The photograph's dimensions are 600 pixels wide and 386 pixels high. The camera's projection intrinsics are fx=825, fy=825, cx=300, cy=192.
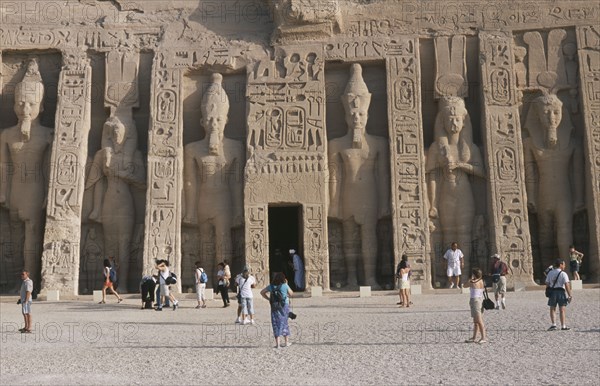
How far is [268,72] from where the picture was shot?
682 inches

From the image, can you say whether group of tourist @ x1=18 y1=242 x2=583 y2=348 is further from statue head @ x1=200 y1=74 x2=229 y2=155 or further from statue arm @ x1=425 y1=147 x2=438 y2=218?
statue head @ x1=200 y1=74 x2=229 y2=155

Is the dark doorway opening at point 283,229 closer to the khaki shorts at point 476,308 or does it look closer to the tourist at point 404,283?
the tourist at point 404,283

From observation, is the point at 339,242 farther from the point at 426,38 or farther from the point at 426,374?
the point at 426,374

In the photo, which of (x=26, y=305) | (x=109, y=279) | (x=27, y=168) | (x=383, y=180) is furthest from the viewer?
(x=27, y=168)

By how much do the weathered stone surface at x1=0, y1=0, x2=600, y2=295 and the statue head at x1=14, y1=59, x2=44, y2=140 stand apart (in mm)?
368

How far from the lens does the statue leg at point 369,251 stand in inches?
652

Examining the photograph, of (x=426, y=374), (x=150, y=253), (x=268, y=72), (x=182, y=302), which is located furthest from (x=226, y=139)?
(x=426, y=374)

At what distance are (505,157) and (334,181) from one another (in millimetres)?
3475

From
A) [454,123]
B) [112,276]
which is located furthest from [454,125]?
[112,276]

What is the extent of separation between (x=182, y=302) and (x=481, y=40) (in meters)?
8.21

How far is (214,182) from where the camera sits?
55.8 ft

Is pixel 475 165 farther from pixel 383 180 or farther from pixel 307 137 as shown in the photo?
pixel 307 137

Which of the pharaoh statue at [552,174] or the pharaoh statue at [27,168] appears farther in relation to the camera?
the pharaoh statue at [27,168]

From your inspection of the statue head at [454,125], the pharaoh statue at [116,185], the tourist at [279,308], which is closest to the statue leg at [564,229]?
the statue head at [454,125]
